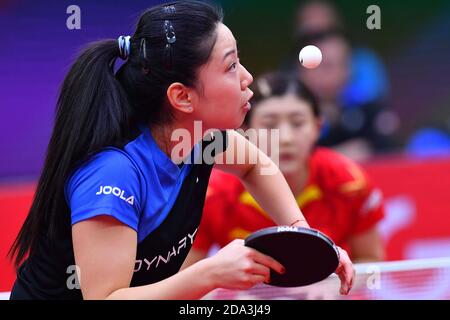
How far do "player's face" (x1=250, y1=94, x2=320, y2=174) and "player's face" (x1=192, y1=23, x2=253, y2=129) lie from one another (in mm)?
1666

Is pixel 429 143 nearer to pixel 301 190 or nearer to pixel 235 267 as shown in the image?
pixel 301 190

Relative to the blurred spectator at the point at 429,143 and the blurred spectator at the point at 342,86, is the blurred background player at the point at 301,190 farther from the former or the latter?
the blurred spectator at the point at 429,143

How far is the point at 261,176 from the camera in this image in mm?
2873

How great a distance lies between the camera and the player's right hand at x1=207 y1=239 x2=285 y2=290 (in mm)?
2180

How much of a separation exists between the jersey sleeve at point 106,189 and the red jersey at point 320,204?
1941 mm

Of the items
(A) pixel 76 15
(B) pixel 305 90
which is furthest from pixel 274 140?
(A) pixel 76 15

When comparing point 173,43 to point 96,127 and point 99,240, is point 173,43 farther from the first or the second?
point 99,240

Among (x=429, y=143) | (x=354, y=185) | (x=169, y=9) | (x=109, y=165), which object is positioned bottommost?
(x=429, y=143)

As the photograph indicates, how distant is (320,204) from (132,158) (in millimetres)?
2165

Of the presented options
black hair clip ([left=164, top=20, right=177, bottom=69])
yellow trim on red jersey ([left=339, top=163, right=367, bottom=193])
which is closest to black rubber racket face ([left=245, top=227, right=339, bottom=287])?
black hair clip ([left=164, top=20, right=177, bottom=69])

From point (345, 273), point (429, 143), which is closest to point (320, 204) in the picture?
point (345, 273)

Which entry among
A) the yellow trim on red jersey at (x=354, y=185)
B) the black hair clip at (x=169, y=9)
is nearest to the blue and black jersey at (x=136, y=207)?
the black hair clip at (x=169, y=9)

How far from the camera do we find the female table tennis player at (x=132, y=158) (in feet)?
7.43
